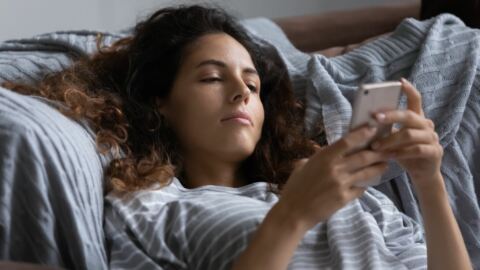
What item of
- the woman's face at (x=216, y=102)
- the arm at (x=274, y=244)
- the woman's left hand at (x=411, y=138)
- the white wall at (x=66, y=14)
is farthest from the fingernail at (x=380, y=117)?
the white wall at (x=66, y=14)

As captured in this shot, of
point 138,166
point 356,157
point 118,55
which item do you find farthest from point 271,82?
point 356,157

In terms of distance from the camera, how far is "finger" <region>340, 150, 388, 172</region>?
3.04 ft

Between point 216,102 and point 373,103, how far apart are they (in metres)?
0.41

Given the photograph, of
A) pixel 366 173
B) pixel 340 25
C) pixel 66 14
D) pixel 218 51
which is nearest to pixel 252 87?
pixel 218 51

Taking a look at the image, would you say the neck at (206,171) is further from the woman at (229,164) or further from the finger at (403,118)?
the finger at (403,118)

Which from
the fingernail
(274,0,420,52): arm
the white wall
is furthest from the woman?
the white wall

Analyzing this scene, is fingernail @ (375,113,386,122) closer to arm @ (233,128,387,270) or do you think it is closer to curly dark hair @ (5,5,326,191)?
arm @ (233,128,387,270)

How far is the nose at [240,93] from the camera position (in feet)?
4.17

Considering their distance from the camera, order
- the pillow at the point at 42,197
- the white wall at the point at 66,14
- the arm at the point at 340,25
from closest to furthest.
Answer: the pillow at the point at 42,197 → the arm at the point at 340,25 → the white wall at the point at 66,14

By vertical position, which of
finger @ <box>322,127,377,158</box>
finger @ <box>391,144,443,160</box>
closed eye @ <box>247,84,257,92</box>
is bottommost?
closed eye @ <box>247,84,257,92</box>

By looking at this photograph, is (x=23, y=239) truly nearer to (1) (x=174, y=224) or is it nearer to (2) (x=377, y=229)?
(1) (x=174, y=224)

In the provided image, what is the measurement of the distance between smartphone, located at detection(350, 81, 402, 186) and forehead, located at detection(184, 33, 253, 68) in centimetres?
45

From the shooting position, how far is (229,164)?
1332mm

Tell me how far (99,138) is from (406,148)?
51 cm
